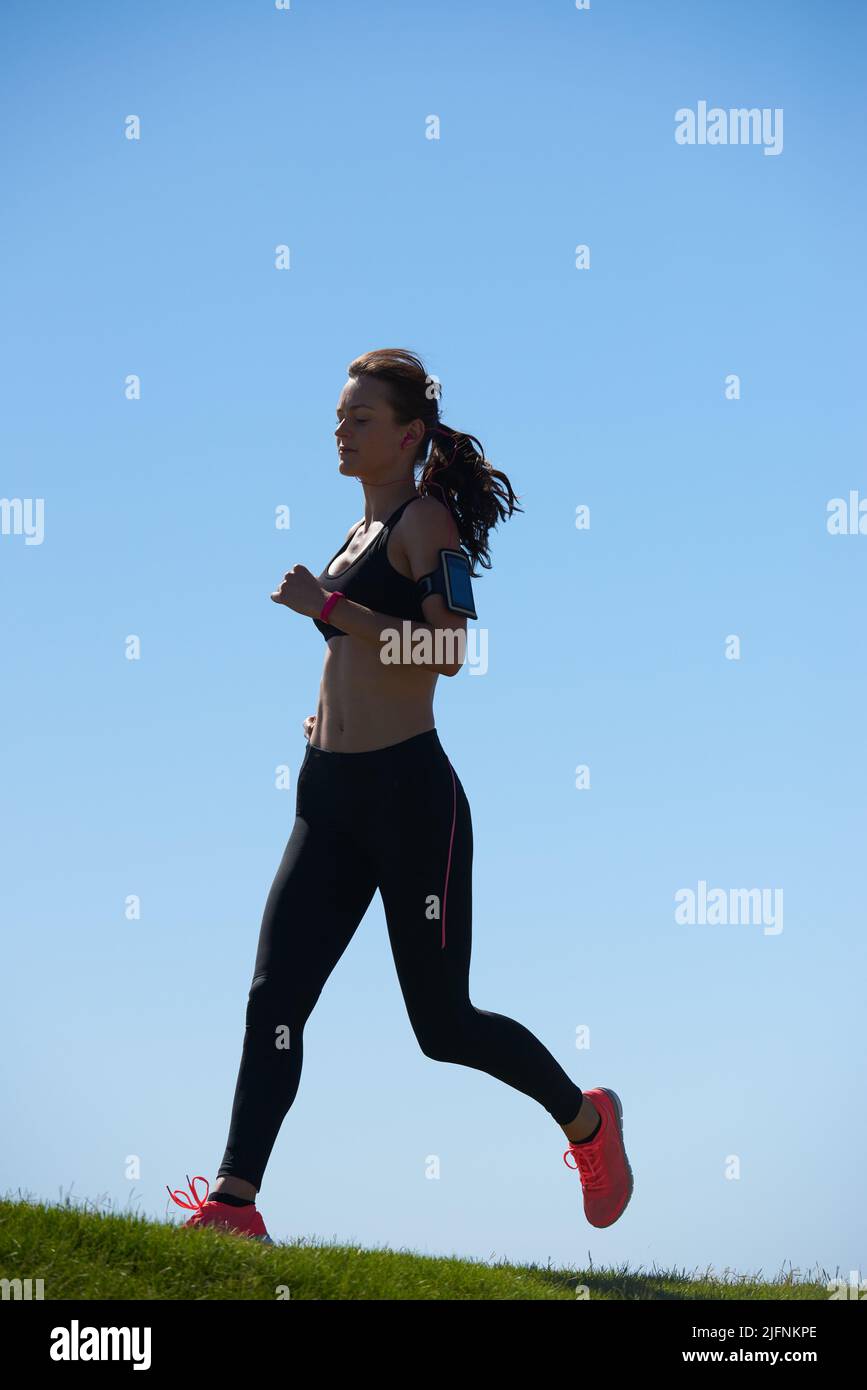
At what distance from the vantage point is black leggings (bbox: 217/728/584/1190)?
5641 millimetres

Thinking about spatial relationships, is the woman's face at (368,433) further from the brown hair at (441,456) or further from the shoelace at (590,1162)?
the shoelace at (590,1162)

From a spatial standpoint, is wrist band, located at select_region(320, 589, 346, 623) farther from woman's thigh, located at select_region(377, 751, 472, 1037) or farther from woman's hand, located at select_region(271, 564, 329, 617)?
woman's thigh, located at select_region(377, 751, 472, 1037)

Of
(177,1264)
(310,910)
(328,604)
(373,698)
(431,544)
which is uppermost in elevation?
(431,544)

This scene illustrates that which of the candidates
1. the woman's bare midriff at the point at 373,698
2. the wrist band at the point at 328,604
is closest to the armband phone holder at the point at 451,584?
the woman's bare midriff at the point at 373,698

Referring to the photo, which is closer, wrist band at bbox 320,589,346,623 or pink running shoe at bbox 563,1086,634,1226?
wrist band at bbox 320,589,346,623

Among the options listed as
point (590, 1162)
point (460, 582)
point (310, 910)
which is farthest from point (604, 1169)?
point (460, 582)

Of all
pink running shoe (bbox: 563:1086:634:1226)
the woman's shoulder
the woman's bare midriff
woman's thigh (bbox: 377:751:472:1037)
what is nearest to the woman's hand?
the woman's bare midriff

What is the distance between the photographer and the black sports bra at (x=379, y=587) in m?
5.84

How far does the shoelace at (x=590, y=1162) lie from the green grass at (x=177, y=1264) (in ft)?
2.27

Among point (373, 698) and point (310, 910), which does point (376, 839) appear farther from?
point (373, 698)

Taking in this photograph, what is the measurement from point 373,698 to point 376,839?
1.79ft

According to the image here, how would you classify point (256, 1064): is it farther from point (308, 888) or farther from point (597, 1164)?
point (597, 1164)

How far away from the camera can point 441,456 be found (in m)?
6.19
